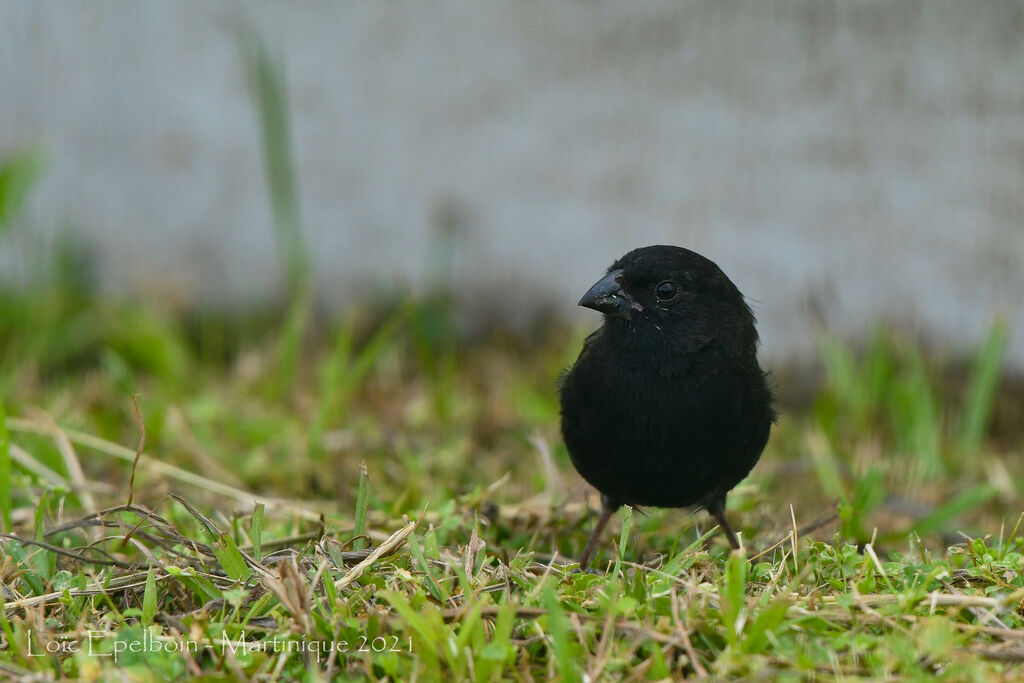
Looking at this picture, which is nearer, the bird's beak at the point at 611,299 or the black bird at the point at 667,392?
the black bird at the point at 667,392

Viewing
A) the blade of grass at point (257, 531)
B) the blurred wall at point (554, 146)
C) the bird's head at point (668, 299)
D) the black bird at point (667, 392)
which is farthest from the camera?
the blurred wall at point (554, 146)

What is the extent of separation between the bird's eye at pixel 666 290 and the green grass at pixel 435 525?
0.62 metres

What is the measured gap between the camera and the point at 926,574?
2592mm

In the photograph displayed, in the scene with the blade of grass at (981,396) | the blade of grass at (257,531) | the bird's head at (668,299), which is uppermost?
the bird's head at (668,299)

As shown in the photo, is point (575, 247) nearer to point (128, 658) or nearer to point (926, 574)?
point (926, 574)

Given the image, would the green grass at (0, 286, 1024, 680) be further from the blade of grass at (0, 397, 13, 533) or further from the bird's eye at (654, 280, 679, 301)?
the bird's eye at (654, 280, 679, 301)

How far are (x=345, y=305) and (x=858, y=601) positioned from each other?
12.5 ft

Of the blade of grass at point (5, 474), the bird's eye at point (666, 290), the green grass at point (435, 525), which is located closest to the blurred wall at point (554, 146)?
the green grass at point (435, 525)

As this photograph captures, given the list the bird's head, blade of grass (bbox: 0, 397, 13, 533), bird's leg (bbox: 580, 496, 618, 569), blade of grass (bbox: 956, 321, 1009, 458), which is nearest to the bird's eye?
the bird's head

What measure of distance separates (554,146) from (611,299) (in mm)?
2336

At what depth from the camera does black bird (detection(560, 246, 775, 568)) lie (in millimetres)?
2980

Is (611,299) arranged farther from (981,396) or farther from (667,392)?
(981,396)

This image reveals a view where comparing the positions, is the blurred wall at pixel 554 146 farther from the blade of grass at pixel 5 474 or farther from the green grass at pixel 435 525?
the blade of grass at pixel 5 474

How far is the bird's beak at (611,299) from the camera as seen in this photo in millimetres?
A: 3178
